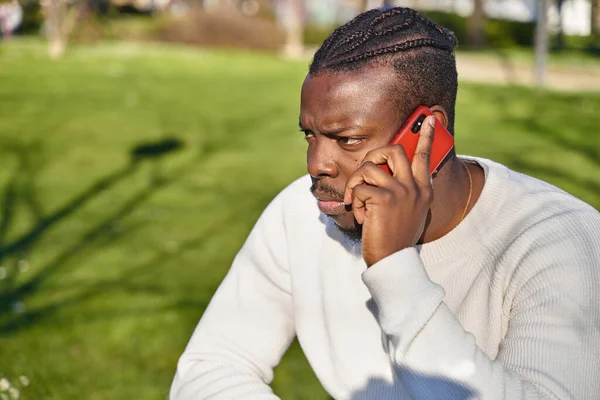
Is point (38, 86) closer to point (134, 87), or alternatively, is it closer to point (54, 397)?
point (134, 87)

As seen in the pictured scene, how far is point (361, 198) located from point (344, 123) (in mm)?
317

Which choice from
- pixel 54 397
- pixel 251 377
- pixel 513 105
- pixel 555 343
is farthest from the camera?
pixel 513 105

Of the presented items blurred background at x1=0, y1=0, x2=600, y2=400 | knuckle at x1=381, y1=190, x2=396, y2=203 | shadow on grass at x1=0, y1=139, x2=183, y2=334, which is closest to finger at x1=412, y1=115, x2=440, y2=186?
knuckle at x1=381, y1=190, x2=396, y2=203

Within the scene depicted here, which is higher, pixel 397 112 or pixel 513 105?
pixel 397 112

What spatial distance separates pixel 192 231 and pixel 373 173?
8092 mm

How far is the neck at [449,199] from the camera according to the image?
2732mm

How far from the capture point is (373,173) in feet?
7.74

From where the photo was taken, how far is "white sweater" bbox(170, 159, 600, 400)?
229 centimetres

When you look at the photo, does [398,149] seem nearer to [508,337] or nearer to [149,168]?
[508,337]

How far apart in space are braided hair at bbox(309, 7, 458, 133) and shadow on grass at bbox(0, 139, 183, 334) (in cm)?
537

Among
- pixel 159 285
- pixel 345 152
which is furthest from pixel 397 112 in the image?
pixel 159 285

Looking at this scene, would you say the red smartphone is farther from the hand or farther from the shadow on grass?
the shadow on grass

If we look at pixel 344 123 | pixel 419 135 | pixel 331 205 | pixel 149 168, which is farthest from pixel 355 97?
pixel 149 168

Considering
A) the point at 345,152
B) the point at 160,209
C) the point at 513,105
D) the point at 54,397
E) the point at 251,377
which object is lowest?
the point at 513,105
